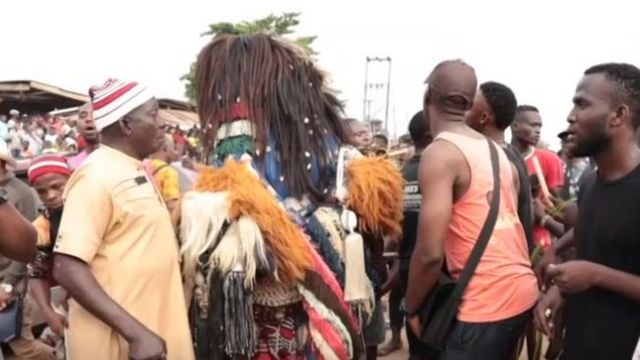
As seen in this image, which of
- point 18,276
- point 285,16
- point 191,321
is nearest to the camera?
point 191,321

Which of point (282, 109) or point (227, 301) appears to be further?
point (282, 109)

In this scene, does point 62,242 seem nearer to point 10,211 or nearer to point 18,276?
point 10,211

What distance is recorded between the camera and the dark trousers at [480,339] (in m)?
2.94

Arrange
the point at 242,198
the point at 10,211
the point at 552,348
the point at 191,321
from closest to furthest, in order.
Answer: the point at 10,211, the point at 242,198, the point at 191,321, the point at 552,348

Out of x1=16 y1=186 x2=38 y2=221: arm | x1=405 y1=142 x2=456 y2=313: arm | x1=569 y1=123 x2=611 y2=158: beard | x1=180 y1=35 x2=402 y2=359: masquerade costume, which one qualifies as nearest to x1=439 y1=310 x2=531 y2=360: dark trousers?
x1=405 y1=142 x2=456 y2=313: arm

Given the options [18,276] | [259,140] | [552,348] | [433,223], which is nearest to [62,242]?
[259,140]

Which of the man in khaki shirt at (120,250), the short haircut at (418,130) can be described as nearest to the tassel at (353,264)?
the man in khaki shirt at (120,250)

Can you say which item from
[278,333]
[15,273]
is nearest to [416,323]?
[278,333]

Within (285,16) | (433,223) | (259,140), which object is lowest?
(285,16)

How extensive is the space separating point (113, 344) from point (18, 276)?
2.96 m

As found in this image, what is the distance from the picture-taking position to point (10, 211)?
247 centimetres

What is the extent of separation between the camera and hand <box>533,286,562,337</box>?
2.94m

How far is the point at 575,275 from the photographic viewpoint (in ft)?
8.32

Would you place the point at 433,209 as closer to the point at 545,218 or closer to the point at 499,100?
the point at 499,100
